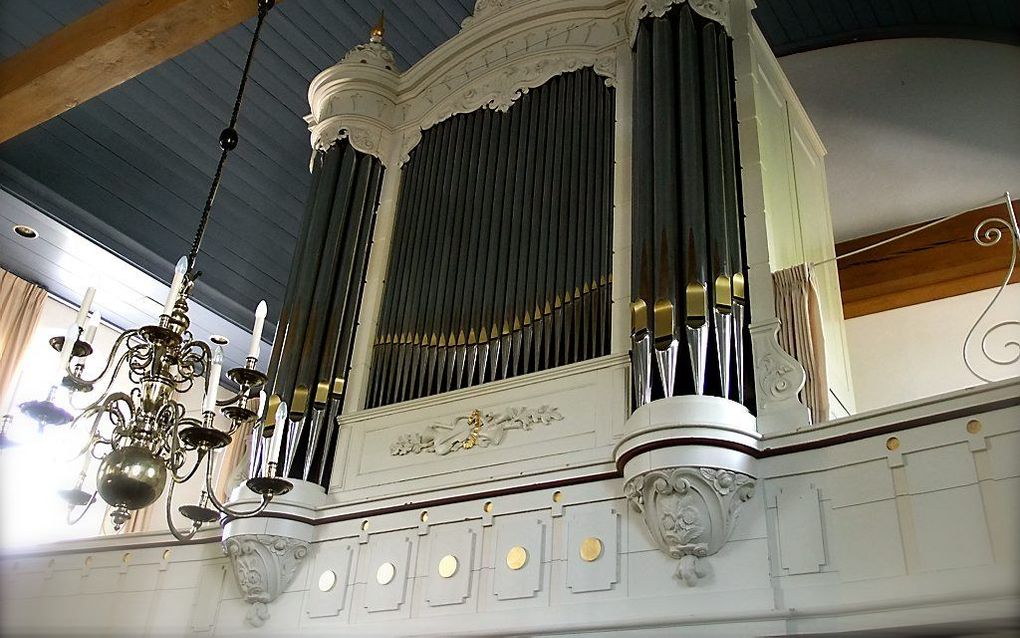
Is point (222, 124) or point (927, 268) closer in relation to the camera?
point (927, 268)

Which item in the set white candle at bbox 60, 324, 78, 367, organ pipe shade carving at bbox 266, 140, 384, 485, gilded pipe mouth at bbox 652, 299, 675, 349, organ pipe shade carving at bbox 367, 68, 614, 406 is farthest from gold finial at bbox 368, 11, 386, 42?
white candle at bbox 60, 324, 78, 367

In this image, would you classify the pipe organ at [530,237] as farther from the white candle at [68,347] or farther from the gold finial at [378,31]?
the white candle at [68,347]

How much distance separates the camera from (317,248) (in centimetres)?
596

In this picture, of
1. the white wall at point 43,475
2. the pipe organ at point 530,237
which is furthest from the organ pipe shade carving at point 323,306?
the white wall at point 43,475

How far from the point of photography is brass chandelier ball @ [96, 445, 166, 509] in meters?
3.57

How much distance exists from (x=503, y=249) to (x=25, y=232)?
482 cm

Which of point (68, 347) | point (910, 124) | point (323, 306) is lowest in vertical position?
point (68, 347)

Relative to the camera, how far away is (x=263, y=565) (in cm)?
490

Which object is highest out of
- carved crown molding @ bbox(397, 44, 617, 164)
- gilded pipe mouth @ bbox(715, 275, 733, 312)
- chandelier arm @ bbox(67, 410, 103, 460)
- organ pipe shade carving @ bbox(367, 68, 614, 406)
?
carved crown molding @ bbox(397, 44, 617, 164)

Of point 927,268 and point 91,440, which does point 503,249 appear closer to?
point 91,440

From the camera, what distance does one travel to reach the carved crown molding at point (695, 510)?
148 inches

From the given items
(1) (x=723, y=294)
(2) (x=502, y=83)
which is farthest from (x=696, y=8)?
(1) (x=723, y=294)

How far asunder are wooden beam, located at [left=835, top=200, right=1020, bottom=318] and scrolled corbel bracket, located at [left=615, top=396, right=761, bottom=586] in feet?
11.6

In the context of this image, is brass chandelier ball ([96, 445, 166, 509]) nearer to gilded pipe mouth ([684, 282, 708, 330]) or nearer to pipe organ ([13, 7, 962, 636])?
pipe organ ([13, 7, 962, 636])
